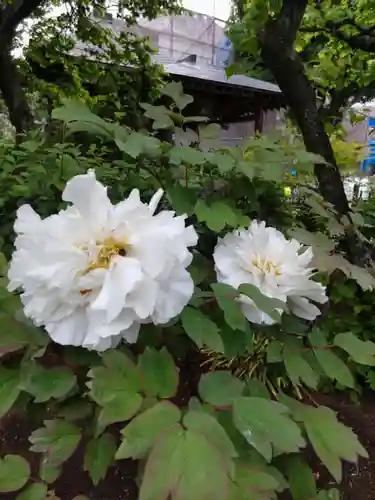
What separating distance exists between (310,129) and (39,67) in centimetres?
494

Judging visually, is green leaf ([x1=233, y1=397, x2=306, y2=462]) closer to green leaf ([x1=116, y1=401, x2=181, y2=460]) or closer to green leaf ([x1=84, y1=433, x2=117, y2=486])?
green leaf ([x1=116, y1=401, x2=181, y2=460])

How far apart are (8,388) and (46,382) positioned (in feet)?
0.19

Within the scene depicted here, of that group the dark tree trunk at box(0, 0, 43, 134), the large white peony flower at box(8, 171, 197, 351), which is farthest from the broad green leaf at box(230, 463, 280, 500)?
the dark tree trunk at box(0, 0, 43, 134)

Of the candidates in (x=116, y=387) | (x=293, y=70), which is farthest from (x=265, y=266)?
(x=293, y=70)

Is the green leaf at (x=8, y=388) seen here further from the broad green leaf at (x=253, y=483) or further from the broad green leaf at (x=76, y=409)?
the broad green leaf at (x=253, y=483)

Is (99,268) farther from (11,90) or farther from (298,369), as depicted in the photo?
(11,90)

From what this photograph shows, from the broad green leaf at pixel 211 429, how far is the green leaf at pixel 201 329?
0.31ft

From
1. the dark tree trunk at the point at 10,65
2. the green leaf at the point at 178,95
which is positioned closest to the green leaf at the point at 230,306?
the green leaf at the point at 178,95

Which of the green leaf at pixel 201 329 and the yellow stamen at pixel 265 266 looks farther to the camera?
the yellow stamen at pixel 265 266

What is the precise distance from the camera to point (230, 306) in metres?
0.69

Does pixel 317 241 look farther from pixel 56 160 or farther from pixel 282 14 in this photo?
pixel 282 14

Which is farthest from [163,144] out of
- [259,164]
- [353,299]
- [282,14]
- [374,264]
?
[282,14]

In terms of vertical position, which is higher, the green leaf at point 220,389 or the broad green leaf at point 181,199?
the broad green leaf at point 181,199

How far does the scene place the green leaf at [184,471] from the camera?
0.52 metres
